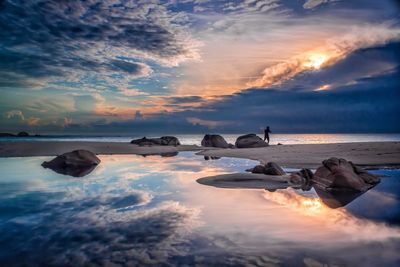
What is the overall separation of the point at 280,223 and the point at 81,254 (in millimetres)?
4247

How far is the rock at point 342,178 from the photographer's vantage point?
11555 millimetres

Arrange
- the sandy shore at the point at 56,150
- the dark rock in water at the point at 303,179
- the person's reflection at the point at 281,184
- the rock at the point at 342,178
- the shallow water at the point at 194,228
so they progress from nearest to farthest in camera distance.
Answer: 1. the shallow water at the point at 194,228
2. the person's reflection at the point at 281,184
3. the rock at the point at 342,178
4. the dark rock in water at the point at 303,179
5. the sandy shore at the point at 56,150

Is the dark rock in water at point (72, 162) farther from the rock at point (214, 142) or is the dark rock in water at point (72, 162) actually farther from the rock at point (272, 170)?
the rock at point (214, 142)

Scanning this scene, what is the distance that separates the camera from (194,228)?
643 cm

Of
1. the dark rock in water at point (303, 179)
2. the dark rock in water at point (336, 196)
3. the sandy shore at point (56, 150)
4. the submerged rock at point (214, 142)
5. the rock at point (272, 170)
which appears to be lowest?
the dark rock in water at point (336, 196)

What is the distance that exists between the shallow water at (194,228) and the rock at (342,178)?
721 mm

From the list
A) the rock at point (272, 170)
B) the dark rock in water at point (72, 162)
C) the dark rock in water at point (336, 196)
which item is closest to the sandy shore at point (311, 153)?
the rock at point (272, 170)

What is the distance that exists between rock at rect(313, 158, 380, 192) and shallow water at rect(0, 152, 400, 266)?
721 millimetres

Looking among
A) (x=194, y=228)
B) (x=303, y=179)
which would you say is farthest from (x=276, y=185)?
(x=194, y=228)

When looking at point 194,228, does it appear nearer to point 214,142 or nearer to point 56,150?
point 56,150

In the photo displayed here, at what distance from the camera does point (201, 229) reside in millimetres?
6363

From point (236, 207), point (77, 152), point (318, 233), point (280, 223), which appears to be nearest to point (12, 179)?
point (77, 152)

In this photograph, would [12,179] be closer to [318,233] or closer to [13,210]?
[13,210]

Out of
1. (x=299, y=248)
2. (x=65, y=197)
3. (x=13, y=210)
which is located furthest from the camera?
(x=65, y=197)
